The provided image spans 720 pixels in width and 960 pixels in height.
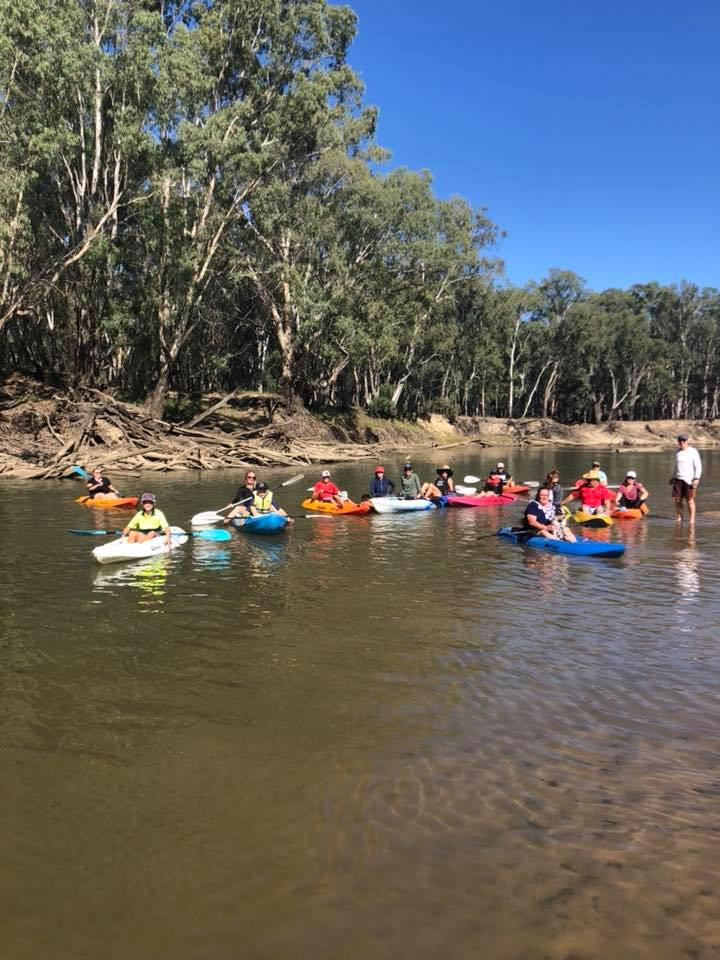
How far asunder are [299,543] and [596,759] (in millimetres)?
10925

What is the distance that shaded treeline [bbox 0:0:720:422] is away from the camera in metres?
31.4

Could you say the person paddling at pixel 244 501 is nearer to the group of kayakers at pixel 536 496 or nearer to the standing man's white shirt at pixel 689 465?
the group of kayakers at pixel 536 496

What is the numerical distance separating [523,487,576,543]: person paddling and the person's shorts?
15.3ft

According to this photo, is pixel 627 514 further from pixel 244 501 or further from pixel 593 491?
pixel 244 501

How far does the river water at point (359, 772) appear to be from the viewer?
397 cm

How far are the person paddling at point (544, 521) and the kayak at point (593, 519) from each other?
265 centimetres

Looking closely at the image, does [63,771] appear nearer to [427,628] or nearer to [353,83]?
[427,628]

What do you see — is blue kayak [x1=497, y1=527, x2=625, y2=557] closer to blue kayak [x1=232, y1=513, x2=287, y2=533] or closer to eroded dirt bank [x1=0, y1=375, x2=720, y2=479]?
blue kayak [x1=232, y1=513, x2=287, y2=533]

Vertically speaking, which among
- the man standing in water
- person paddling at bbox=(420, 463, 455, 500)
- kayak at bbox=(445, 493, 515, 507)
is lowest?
kayak at bbox=(445, 493, 515, 507)

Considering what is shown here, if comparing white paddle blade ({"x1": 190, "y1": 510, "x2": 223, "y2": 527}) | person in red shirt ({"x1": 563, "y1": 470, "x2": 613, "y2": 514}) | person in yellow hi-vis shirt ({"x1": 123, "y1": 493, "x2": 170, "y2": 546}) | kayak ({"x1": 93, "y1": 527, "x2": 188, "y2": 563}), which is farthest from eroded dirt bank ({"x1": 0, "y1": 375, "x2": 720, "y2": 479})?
person in red shirt ({"x1": 563, "y1": 470, "x2": 613, "y2": 514})

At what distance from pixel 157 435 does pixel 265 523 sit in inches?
842

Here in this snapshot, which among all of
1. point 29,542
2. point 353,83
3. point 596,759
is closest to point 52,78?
point 353,83

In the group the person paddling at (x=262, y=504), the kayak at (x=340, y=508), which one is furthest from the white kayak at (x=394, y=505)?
the person paddling at (x=262, y=504)

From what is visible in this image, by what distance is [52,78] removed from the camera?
99.0ft
